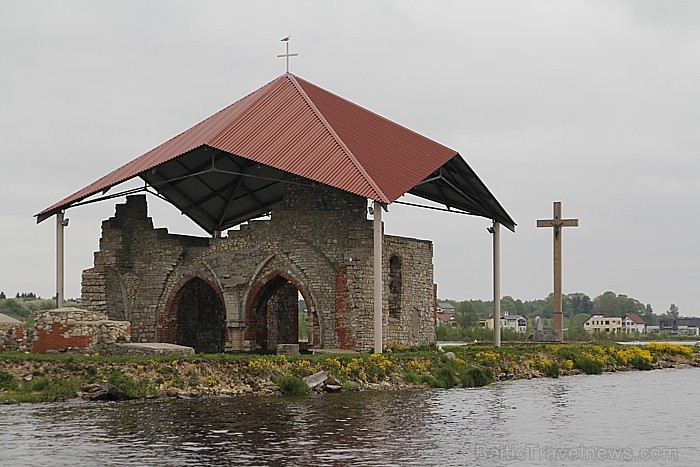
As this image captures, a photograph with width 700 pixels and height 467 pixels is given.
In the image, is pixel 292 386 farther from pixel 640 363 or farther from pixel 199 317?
pixel 640 363

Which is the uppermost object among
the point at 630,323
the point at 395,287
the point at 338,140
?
the point at 338,140

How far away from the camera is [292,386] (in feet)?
75.5

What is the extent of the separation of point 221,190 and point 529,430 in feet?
74.3

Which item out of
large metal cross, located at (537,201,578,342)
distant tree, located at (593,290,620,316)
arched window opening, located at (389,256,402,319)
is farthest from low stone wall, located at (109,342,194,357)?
distant tree, located at (593,290,620,316)

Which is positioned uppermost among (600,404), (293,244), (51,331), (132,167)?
(132,167)

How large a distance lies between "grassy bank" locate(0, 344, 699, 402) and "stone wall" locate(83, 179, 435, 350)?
3370mm

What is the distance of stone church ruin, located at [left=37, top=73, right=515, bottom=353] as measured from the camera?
28.7 metres

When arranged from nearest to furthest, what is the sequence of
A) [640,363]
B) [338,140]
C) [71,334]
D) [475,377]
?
[71,334] < [475,377] < [338,140] < [640,363]

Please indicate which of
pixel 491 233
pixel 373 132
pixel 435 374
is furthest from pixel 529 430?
pixel 491 233

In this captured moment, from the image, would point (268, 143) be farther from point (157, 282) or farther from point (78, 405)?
point (78, 405)

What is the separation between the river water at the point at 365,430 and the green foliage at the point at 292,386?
0.83m

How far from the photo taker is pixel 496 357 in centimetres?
2917

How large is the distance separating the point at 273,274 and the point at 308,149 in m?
5.10

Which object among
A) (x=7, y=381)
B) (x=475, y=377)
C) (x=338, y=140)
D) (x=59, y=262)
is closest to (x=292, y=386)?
(x=475, y=377)
